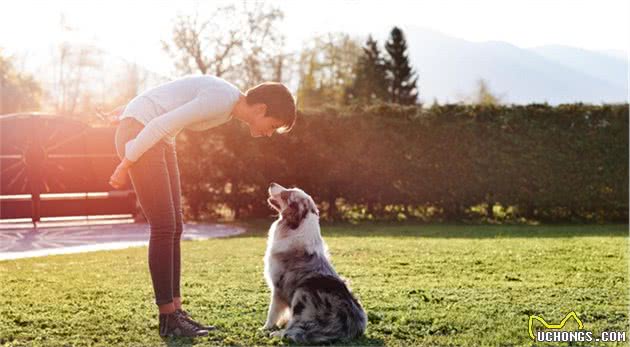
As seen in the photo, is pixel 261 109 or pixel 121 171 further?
pixel 261 109

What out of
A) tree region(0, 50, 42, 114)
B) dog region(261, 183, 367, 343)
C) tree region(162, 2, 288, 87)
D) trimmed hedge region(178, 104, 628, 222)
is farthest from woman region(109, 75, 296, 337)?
tree region(0, 50, 42, 114)

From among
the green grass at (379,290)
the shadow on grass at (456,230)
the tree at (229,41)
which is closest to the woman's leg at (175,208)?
the green grass at (379,290)

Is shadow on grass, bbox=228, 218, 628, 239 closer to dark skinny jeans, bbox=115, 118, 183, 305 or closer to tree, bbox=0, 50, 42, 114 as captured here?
dark skinny jeans, bbox=115, 118, 183, 305

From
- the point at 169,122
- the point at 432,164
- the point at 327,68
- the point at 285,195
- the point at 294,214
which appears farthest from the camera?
the point at 327,68

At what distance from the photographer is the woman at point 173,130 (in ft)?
16.7

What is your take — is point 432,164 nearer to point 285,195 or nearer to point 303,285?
point 285,195

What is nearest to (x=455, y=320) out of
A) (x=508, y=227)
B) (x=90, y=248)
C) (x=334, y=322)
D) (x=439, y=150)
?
(x=334, y=322)

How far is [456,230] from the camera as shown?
555 inches

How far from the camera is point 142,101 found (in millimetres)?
5219

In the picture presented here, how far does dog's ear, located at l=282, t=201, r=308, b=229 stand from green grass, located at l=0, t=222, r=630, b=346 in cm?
81

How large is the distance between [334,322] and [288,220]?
0.95 m

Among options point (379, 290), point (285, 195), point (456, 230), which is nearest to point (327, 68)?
point (456, 230)

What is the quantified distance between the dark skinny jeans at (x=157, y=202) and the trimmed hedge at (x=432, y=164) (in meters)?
10.5

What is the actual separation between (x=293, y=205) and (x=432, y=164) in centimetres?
1070
